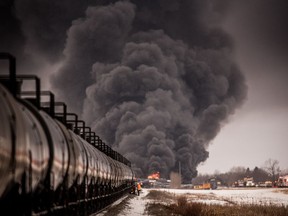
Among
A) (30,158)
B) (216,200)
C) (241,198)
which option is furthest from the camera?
(216,200)

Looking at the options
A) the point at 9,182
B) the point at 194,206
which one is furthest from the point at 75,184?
the point at 194,206

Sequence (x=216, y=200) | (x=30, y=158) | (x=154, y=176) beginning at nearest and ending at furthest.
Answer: (x=30, y=158) < (x=216, y=200) < (x=154, y=176)

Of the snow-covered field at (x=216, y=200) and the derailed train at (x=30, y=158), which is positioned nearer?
the derailed train at (x=30, y=158)

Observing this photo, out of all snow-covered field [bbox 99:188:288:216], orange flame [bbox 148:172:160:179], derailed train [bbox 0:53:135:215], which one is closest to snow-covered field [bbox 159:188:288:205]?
snow-covered field [bbox 99:188:288:216]

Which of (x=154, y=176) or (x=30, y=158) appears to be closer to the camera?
(x=30, y=158)

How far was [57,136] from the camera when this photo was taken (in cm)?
1072

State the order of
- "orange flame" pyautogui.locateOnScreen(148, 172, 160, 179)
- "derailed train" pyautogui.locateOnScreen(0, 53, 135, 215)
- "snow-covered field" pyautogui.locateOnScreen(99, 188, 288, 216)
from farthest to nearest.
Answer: "orange flame" pyautogui.locateOnScreen(148, 172, 160, 179) < "snow-covered field" pyautogui.locateOnScreen(99, 188, 288, 216) < "derailed train" pyautogui.locateOnScreen(0, 53, 135, 215)

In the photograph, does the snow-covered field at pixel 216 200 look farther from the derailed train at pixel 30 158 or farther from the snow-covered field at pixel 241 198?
the derailed train at pixel 30 158

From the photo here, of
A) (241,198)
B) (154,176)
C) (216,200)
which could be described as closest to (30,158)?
(241,198)

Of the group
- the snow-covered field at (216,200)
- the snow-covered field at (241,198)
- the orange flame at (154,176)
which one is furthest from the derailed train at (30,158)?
the orange flame at (154,176)

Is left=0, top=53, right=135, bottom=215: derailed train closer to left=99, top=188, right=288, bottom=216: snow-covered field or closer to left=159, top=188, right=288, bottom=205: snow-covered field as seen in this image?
left=99, top=188, right=288, bottom=216: snow-covered field

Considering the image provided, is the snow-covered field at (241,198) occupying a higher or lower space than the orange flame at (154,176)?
lower

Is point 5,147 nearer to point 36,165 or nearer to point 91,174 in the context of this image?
point 36,165

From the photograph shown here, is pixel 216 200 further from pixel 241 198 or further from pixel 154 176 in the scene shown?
pixel 154 176
